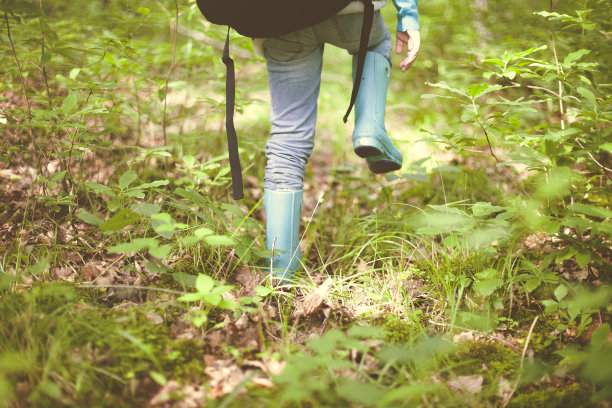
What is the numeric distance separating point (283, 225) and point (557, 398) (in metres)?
1.23

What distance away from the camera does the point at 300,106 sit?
1.92 metres

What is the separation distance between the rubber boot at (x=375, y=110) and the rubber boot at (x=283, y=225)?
1.36ft

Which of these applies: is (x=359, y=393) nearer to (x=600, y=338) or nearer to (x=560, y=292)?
(x=600, y=338)

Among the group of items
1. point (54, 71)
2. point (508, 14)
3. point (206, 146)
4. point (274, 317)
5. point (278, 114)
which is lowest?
point (274, 317)

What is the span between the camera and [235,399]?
114 cm

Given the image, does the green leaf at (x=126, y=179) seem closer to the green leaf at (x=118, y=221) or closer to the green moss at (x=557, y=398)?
the green leaf at (x=118, y=221)

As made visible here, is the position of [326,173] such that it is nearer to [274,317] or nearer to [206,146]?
[206,146]

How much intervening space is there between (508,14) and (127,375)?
4.15m

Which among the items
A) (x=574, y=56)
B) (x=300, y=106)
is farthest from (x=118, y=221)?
(x=574, y=56)

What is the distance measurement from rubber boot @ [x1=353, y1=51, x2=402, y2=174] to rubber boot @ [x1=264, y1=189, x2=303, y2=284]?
414 millimetres

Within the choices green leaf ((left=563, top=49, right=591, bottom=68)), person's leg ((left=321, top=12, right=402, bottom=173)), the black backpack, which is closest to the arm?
person's leg ((left=321, top=12, right=402, bottom=173))

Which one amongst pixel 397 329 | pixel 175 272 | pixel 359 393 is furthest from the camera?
pixel 175 272

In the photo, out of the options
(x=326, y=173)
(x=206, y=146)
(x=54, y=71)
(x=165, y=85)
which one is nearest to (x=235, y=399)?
(x=165, y=85)

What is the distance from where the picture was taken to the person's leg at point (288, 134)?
1.87m
